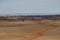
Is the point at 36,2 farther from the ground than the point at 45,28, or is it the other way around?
the point at 36,2

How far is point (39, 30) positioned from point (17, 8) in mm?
285

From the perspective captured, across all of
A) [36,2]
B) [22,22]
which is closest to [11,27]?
[22,22]

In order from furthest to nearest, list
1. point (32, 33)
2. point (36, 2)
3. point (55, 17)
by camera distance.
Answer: point (36, 2) → point (55, 17) → point (32, 33)

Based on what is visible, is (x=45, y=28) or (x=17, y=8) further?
(x=17, y=8)

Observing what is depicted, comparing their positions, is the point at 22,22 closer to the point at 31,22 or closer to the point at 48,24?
the point at 31,22

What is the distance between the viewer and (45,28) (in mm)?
786

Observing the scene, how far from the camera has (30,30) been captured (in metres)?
0.77

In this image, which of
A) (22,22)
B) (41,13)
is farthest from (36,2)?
(22,22)

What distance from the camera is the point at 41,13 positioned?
90cm

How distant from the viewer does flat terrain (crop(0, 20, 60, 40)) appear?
2.35ft

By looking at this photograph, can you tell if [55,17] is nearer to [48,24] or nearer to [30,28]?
[48,24]

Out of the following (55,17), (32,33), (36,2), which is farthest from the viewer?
(36,2)

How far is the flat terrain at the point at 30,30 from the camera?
717 mm

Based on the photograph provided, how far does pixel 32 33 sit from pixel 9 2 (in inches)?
15.0
